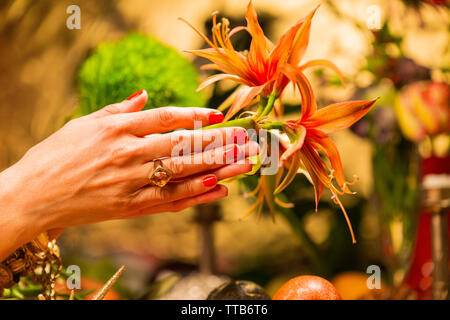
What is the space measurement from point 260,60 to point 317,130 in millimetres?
71

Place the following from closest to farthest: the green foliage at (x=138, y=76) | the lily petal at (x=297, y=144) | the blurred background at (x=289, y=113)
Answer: the lily petal at (x=297, y=144), the green foliage at (x=138, y=76), the blurred background at (x=289, y=113)

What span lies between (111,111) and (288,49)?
15cm

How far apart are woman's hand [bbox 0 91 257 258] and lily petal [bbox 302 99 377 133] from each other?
2.1 inches

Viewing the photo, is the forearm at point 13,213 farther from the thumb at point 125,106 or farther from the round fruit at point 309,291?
the round fruit at point 309,291

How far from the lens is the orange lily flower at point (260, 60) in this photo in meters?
0.31

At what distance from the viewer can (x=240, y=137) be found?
1.00ft

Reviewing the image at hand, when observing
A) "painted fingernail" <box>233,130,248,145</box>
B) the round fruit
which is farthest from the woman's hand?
the round fruit

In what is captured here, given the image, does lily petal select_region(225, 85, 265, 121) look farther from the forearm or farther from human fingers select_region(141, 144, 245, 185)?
the forearm

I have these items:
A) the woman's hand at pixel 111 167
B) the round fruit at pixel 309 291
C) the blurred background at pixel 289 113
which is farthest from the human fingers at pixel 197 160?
the blurred background at pixel 289 113

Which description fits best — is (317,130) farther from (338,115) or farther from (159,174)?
(159,174)

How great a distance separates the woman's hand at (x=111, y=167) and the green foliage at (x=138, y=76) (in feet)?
0.46

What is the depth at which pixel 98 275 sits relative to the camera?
687 mm
